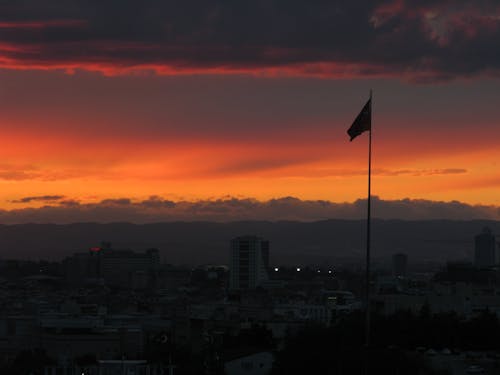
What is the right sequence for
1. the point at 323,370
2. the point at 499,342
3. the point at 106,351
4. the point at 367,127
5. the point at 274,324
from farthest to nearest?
the point at 274,324 → the point at 106,351 → the point at 499,342 → the point at 323,370 → the point at 367,127

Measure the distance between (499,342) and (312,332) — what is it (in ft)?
32.1

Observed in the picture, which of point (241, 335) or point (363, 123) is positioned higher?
point (363, 123)

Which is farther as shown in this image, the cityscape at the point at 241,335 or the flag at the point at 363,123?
the cityscape at the point at 241,335

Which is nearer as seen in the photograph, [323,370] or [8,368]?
[323,370]

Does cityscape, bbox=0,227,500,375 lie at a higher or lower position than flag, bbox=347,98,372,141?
lower

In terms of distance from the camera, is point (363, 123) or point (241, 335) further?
point (241, 335)

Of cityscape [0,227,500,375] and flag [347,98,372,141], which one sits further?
cityscape [0,227,500,375]

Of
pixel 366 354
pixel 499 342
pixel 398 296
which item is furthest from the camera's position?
pixel 398 296

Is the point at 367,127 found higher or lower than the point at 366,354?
higher

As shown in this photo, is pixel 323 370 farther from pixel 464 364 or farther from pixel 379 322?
pixel 379 322

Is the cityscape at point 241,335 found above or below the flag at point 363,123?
below

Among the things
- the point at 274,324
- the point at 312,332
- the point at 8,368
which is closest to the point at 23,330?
the point at 274,324

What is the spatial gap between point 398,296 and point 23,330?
30654 millimetres

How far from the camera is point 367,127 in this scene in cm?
4619
